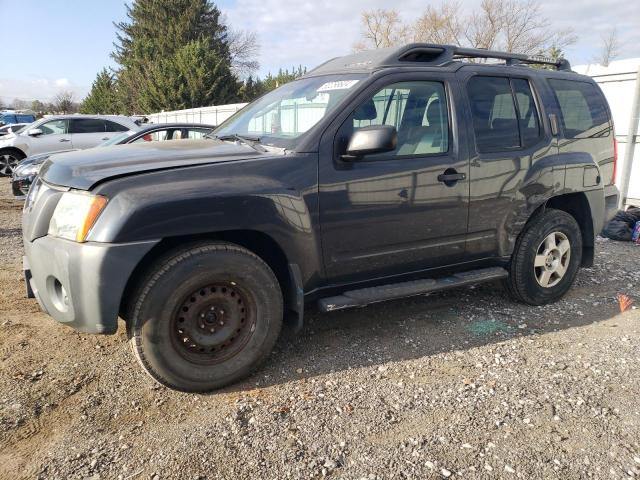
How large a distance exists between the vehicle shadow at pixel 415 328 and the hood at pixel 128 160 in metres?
1.39

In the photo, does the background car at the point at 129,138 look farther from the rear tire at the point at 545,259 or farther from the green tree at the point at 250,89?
the green tree at the point at 250,89

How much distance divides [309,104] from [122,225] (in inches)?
64.3

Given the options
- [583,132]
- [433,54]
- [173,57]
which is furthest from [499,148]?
[173,57]

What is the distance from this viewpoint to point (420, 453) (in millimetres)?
2430

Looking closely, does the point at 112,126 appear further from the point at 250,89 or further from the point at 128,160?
the point at 250,89

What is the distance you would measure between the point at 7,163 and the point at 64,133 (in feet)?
6.57

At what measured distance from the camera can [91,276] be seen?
8.29 ft

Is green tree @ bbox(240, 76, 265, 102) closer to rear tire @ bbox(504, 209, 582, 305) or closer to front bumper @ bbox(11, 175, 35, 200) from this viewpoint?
front bumper @ bbox(11, 175, 35, 200)

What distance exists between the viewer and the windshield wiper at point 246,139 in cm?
322

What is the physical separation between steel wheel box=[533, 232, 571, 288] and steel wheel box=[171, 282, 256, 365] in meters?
2.62

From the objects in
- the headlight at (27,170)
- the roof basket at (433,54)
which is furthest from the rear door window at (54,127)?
the roof basket at (433,54)

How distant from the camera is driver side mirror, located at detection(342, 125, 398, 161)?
2.95 meters

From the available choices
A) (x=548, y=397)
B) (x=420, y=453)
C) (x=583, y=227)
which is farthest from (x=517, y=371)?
(x=583, y=227)

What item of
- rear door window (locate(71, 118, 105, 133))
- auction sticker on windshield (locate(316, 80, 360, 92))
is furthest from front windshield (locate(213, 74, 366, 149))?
rear door window (locate(71, 118, 105, 133))
